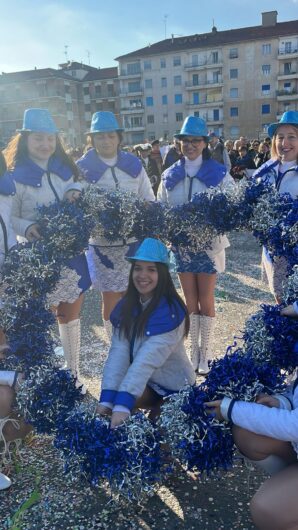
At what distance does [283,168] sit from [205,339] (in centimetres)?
165

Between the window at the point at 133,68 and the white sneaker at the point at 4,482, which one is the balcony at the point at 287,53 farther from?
the white sneaker at the point at 4,482

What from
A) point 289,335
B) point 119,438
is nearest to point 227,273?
point 289,335

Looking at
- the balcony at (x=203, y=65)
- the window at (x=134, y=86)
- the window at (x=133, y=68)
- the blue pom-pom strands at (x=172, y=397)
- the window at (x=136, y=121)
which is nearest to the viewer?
the blue pom-pom strands at (x=172, y=397)

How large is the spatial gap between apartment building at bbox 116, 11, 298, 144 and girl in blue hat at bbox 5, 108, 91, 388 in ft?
164

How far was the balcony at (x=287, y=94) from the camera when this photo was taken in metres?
49.6

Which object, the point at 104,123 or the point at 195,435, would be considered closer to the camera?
the point at 195,435

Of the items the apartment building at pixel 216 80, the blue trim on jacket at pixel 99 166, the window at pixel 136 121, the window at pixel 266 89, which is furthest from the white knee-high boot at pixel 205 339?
the window at pixel 136 121

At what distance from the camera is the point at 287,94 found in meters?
49.6

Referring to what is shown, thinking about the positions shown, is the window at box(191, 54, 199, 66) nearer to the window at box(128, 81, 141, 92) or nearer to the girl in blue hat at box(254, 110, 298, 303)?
the window at box(128, 81, 141, 92)

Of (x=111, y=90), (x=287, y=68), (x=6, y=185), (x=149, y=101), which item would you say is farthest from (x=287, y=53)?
(x=6, y=185)

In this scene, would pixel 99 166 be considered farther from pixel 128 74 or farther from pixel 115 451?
pixel 128 74

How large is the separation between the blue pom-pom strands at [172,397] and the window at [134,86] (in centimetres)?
5797

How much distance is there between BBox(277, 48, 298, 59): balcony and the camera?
49.0m

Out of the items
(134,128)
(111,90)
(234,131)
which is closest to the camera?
(234,131)
